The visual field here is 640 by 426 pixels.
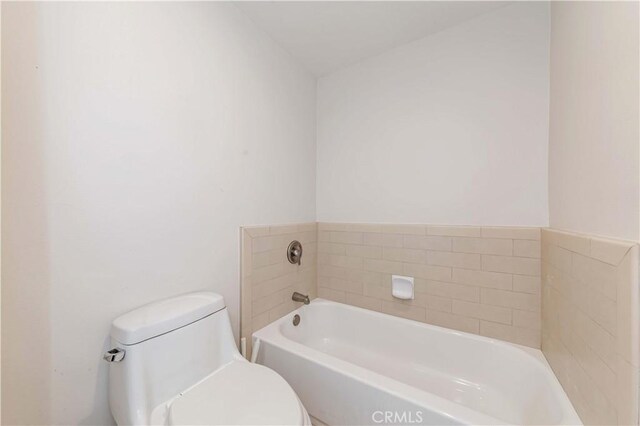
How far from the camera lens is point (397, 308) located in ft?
A: 5.66

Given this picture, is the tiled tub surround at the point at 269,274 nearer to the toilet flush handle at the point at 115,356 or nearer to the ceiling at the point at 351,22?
the toilet flush handle at the point at 115,356

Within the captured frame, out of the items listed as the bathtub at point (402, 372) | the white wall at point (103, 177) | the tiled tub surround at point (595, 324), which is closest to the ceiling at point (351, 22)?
the white wall at point (103, 177)

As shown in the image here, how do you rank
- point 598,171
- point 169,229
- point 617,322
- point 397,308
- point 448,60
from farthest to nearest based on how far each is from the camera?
point 397,308 → point 448,60 → point 169,229 → point 598,171 → point 617,322

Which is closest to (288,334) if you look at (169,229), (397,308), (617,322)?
(397,308)

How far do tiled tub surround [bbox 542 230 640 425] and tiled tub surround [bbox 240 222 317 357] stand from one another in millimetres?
1433

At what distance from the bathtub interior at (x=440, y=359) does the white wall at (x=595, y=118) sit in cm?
77

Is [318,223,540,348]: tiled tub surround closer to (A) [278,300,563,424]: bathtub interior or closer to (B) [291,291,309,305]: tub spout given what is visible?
(A) [278,300,563,424]: bathtub interior

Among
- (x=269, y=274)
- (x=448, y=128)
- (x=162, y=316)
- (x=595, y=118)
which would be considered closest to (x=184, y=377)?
(x=162, y=316)

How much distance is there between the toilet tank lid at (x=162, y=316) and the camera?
0.84m

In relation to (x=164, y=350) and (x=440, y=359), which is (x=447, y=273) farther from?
(x=164, y=350)

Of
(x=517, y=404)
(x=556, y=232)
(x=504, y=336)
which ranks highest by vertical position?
(x=556, y=232)

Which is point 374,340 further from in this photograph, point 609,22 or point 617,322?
point 609,22

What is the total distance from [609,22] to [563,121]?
0.44 m

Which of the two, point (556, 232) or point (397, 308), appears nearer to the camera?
point (556, 232)
